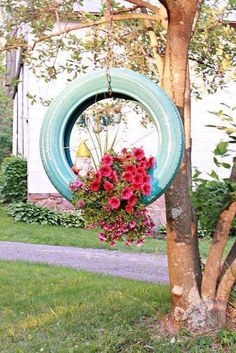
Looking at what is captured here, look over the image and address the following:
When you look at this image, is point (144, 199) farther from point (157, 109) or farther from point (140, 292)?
point (140, 292)

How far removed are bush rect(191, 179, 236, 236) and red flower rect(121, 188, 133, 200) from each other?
146cm

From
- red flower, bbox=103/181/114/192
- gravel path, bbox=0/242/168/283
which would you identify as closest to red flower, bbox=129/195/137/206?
red flower, bbox=103/181/114/192

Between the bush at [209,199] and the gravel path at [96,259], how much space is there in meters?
2.74

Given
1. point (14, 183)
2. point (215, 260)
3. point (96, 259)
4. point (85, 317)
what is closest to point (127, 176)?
point (215, 260)

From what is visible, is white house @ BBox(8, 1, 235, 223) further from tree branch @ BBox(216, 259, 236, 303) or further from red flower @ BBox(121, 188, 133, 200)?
red flower @ BBox(121, 188, 133, 200)

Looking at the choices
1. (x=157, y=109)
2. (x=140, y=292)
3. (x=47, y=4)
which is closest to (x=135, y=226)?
(x=157, y=109)

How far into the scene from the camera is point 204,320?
4602 mm

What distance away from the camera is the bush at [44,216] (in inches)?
500

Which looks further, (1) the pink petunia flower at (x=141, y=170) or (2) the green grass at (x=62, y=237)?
(2) the green grass at (x=62, y=237)

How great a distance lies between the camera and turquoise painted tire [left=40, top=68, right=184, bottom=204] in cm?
341

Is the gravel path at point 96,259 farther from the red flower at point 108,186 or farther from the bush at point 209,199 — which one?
the red flower at point 108,186

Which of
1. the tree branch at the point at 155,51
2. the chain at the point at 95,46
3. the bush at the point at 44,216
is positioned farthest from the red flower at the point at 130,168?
the bush at the point at 44,216

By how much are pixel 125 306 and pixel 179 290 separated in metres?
0.78

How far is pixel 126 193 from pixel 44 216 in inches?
382
